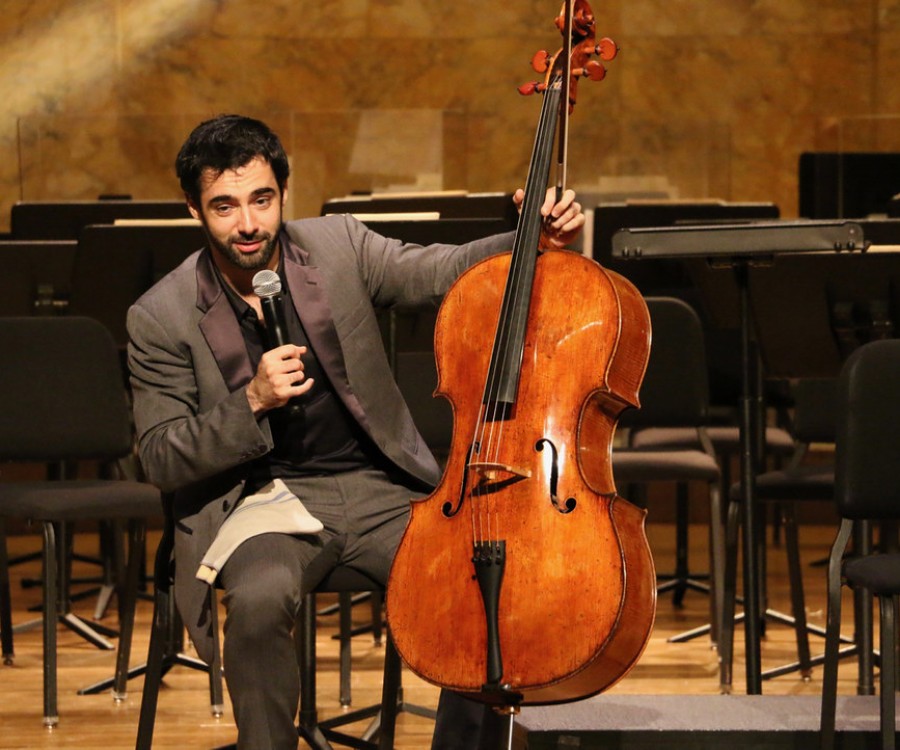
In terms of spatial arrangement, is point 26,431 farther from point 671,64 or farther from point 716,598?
point 671,64

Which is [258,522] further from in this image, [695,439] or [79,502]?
[695,439]

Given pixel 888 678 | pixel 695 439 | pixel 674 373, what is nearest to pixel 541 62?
pixel 888 678

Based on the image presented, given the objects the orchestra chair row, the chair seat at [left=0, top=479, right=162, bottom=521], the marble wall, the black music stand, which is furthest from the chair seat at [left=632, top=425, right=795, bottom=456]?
the marble wall

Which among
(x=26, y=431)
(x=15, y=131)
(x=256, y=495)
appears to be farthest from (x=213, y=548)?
(x=15, y=131)

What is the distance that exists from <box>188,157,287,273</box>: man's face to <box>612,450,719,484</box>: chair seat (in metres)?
1.51

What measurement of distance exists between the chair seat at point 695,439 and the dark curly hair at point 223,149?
6.18 ft

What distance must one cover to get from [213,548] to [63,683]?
4.58 feet

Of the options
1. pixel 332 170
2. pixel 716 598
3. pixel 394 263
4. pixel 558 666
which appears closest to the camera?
pixel 558 666

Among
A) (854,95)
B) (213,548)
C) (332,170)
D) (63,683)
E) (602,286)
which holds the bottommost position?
(63,683)

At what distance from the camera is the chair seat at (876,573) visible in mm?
2402

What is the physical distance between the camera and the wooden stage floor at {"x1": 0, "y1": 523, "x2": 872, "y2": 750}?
320 cm

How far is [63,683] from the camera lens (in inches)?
143

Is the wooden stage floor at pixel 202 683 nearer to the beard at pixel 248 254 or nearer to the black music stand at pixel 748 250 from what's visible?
the black music stand at pixel 748 250

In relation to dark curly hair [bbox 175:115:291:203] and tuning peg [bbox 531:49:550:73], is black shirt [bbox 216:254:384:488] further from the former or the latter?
tuning peg [bbox 531:49:550:73]
